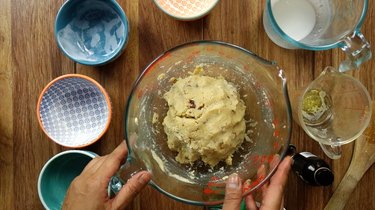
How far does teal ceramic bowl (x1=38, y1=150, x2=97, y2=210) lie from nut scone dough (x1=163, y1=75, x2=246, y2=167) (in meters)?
0.22

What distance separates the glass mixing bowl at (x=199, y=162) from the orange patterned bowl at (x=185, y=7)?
11 cm

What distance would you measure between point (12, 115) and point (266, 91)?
0.59 m

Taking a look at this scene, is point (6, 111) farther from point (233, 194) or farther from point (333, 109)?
point (333, 109)

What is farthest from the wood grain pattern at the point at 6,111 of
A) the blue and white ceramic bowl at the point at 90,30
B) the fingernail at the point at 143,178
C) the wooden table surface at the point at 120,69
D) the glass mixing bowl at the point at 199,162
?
the fingernail at the point at 143,178

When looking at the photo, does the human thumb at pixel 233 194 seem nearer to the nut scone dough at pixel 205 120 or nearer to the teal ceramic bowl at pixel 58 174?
the nut scone dough at pixel 205 120

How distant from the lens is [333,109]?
3.21ft

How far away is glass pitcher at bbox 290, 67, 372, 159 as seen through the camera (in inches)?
36.6

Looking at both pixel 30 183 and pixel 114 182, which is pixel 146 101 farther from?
pixel 30 183

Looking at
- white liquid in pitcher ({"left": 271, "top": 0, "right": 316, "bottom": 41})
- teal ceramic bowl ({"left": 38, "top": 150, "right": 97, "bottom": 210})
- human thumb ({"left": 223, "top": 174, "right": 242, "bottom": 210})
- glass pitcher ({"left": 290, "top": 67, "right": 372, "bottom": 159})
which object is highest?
white liquid in pitcher ({"left": 271, "top": 0, "right": 316, "bottom": 41})

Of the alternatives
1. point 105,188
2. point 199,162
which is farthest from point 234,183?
point 105,188

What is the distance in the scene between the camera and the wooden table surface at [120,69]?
0.97 metres

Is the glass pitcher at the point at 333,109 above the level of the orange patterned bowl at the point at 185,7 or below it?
below

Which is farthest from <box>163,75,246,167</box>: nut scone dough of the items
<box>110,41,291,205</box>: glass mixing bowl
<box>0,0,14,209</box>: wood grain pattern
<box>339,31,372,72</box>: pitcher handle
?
<box>0,0,14,209</box>: wood grain pattern

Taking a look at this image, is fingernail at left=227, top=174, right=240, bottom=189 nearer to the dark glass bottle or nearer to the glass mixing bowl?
the glass mixing bowl
